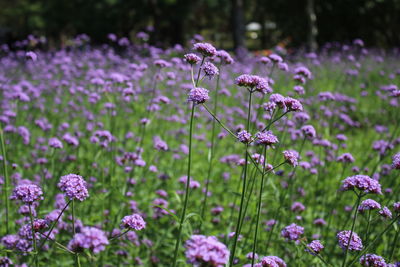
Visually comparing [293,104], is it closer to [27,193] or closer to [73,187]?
[73,187]

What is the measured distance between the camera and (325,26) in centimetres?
2200

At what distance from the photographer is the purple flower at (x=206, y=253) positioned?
1.09 m

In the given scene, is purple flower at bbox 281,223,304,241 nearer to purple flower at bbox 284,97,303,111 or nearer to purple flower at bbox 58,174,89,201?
purple flower at bbox 284,97,303,111

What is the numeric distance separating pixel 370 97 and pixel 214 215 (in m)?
6.69

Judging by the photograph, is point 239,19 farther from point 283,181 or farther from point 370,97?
point 283,181

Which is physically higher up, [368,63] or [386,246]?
[368,63]

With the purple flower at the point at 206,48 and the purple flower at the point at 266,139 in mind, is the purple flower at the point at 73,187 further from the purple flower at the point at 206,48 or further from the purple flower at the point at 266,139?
the purple flower at the point at 206,48

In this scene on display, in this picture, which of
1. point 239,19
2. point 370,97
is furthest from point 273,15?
point 370,97

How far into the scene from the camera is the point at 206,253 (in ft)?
3.61

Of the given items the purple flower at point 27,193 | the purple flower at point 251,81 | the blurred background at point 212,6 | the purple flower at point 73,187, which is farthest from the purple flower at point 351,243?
the blurred background at point 212,6

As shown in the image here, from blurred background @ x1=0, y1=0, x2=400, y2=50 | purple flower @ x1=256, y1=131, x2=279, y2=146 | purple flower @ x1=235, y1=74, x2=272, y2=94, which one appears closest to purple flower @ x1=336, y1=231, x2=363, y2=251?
purple flower @ x1=256, y1=131, x2=279, y2=146

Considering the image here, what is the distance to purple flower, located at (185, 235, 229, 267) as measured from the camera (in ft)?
3.59

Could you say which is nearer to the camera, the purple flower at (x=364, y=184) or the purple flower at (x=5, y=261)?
the purple flower at (x=364, y=184)

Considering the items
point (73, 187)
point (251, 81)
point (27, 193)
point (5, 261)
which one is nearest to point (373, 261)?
point (251, 81)
